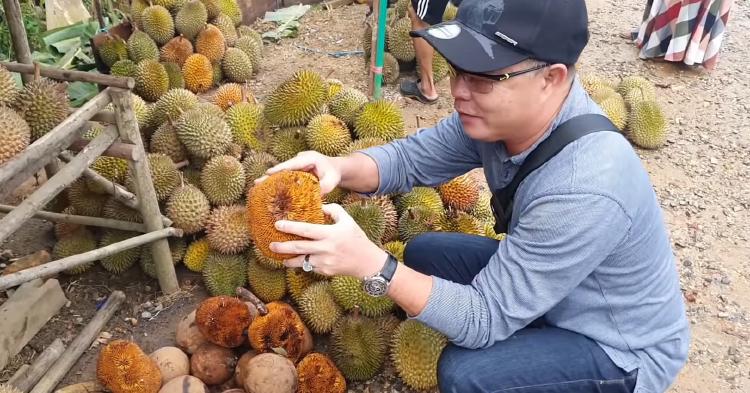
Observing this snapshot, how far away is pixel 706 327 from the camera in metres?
2.84

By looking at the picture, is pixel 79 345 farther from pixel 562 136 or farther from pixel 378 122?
pixel 562 136

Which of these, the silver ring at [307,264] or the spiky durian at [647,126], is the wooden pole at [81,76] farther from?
the spiky durian at [647,126]

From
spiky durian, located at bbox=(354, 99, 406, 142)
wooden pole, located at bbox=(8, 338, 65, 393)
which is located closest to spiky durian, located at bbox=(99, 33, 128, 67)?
spiky durian, located at bbox=(354, 99, 406, 142)

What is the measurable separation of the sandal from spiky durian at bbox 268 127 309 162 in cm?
206

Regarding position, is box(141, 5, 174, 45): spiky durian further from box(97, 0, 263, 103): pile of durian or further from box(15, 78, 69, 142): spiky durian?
box(15, 78, 69, 142): spiky durian

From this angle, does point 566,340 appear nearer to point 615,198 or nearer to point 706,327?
point 615,198

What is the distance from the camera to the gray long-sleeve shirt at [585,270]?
1.48 meters

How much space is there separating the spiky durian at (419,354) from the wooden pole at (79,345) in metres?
1.27

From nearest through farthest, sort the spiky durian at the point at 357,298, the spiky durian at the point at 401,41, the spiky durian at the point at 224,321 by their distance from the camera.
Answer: the spiky durian at the point at 224,321 → the spiky durian at the point at 357,298 → the spiky durian at the point at 401,41

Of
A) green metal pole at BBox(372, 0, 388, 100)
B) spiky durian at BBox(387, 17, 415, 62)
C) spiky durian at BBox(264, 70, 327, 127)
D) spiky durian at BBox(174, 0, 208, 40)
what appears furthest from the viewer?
spiky durian at BBox(387, 17, 415, 62)

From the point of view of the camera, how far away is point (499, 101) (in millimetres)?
1546

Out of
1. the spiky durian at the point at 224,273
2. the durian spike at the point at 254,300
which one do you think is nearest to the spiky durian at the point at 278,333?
the durian spike at the point at 254,300

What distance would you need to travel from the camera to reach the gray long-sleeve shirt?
148 centimetres

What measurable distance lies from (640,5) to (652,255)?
6603 millimetres
